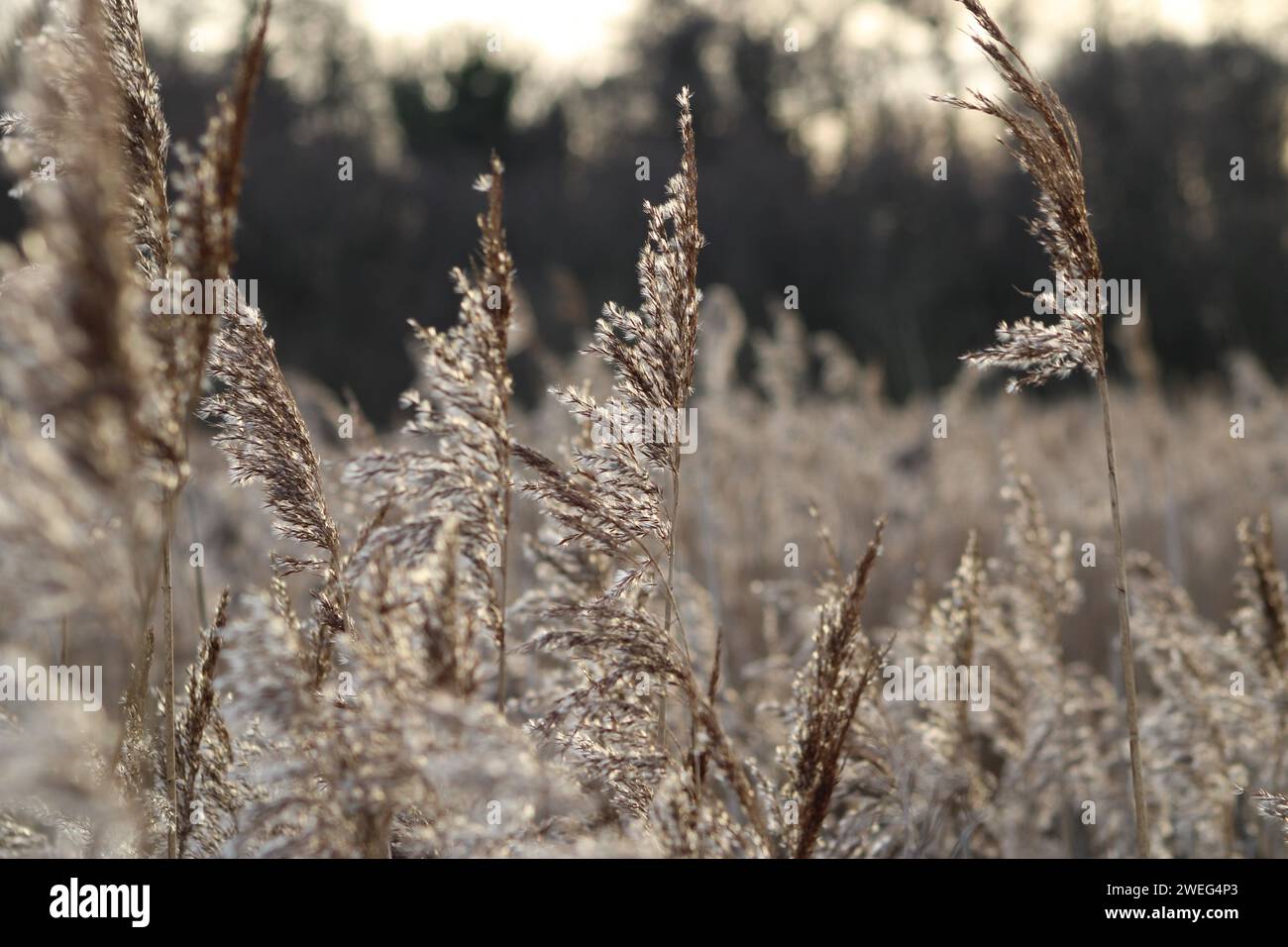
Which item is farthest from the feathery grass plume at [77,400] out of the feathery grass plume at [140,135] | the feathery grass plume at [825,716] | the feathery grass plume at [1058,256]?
the feathery grass plume at [1058,256]

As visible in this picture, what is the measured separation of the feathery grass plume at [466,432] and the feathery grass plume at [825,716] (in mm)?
471

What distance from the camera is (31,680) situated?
1.29m

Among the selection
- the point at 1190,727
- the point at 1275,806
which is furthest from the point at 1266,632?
the point at 1275,806

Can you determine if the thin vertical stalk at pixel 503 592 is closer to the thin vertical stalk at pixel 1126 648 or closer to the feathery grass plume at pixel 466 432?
the feathery grass plume at pixel 466 432

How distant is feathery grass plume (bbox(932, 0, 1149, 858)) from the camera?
1.50 meters

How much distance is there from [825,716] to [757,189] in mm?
25900

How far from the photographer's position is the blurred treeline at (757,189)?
22.0 metres

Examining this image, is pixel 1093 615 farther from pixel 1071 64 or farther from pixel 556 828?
pixel 1071 64

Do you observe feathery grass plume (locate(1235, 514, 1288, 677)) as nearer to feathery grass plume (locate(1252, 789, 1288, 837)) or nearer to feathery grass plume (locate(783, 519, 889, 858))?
feathery grass plume (locate(1252, 789, 1288, 837))

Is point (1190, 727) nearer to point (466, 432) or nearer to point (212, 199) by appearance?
point (466, 432)

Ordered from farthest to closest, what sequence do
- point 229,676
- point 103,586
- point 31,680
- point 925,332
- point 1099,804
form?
point 925,332 < point 1099,804 < point 31,680 < point 229,676 < point 103,586

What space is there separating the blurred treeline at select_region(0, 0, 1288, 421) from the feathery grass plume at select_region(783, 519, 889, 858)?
65.5 ft

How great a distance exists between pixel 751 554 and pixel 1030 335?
4.45 m

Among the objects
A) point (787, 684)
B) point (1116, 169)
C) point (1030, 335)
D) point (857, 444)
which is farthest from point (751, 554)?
point (1116, 169)
